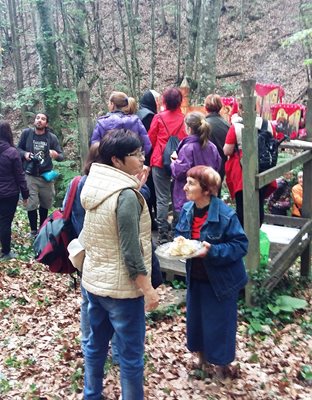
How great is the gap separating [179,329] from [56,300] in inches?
74.0

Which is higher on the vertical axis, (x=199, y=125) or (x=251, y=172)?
(x=199, y=125)

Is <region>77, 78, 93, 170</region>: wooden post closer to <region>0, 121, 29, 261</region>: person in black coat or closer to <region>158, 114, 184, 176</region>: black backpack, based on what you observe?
<region>158, 114, 184, 176</region>: black backpack

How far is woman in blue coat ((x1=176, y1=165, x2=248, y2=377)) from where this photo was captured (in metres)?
3.79

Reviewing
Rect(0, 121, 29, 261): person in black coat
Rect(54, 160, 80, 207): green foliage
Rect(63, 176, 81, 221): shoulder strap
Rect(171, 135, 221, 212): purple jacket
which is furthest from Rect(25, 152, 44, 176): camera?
Rect(63, 176, 81, 221): shoulder strap

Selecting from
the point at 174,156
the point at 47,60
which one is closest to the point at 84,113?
the point at 174,156

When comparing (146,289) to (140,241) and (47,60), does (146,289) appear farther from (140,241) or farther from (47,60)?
(47,60)

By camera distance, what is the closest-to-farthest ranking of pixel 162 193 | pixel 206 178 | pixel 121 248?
pixel 121 248 < pixel 206 178 < pixel 162 193

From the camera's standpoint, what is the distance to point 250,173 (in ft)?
17.6

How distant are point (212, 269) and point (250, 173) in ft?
6.29

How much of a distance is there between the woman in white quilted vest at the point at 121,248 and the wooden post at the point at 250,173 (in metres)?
2.47

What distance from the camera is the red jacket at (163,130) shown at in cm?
648

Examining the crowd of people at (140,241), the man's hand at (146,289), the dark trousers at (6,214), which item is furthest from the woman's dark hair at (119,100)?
the man's hand at (146,289)

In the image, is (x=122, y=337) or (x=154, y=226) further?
(x=154, y=226)

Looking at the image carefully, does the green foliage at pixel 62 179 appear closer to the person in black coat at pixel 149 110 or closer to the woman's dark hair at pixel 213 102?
the person in black coat at pixel 149 110
